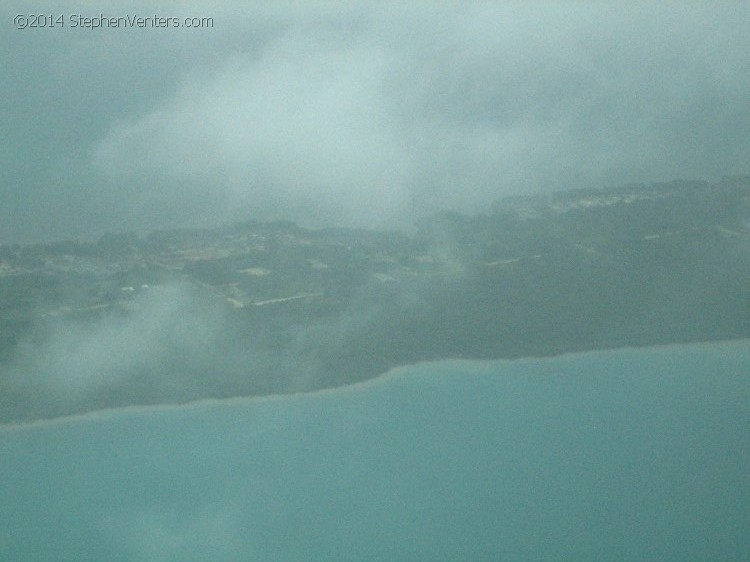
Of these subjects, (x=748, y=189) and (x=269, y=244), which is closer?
(x=269, y=244)

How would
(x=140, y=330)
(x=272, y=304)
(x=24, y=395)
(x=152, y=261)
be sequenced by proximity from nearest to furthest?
1. (x=24, y=395)
2. (x=140, y=330)
3. (x=272, y=304)
4. (x=152, y=261)

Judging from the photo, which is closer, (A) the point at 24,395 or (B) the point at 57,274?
(A) the point at 24,395

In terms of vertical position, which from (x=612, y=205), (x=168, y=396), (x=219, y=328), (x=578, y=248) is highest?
(x=612, y=205)

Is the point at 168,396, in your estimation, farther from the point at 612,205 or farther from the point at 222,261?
the point at 612,205

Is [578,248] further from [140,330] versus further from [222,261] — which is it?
[140,330]

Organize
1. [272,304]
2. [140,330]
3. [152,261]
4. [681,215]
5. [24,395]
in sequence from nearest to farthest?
[24,395] → [140,330] → [272,304] → [152,261] → [681,215]

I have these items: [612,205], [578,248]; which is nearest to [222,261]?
[578,248]

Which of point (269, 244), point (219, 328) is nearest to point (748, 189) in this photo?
point (269, 244)

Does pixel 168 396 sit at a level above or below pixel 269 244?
below

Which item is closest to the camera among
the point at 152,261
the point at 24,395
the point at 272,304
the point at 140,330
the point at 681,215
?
the point at 24,395
